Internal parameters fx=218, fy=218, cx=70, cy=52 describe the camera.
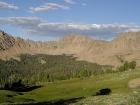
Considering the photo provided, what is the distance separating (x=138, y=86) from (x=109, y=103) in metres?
39.3

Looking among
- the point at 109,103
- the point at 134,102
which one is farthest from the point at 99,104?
the point at 134,102

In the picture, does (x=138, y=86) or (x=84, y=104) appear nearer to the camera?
(x=84, y=104)

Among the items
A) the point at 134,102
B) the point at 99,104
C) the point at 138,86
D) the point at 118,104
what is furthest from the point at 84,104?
the point at 138,86

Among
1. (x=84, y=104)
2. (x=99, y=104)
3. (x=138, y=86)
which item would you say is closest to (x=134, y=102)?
(x=99, y=104)

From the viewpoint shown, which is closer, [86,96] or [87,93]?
[86,96]

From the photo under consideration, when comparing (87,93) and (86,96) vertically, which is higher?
(86,96)

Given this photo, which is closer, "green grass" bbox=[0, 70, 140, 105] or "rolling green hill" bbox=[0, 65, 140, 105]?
"rolling green hill" bbox=[0, 65, 140, 105]

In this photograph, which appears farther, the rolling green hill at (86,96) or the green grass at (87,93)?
the green grass at (87,93)

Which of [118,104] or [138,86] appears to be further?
[138,86]

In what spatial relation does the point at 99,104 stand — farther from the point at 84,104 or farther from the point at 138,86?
the point at 138,86

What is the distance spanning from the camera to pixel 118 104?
2727 cm

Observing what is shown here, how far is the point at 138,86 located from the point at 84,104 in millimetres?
40506

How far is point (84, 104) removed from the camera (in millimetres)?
28828

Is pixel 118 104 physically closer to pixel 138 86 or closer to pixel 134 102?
pixel 134 102
